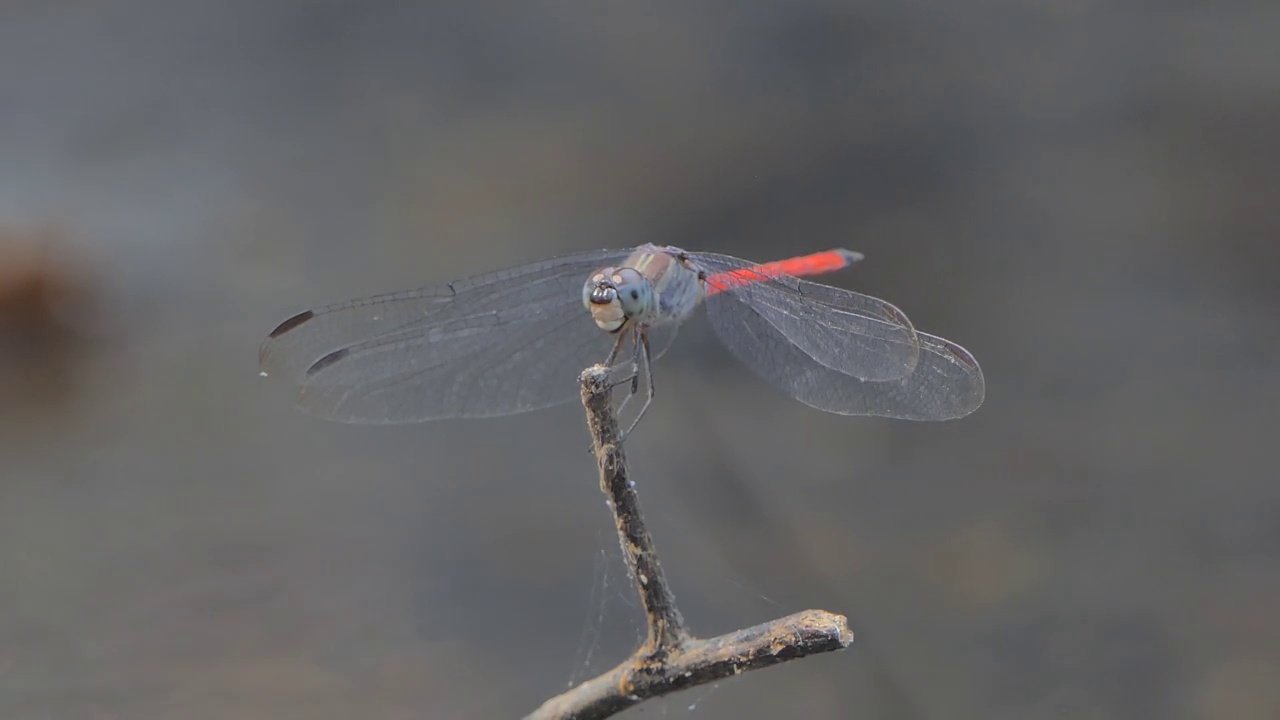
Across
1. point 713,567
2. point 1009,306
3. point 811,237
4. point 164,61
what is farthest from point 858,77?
point 164,61

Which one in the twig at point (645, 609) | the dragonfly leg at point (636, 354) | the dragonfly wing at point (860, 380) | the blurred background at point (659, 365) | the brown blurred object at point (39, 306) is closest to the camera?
the twig at point (645, 609)

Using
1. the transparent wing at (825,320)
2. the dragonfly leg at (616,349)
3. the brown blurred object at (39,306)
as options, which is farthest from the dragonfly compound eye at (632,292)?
the brown blurred object at (39,306)

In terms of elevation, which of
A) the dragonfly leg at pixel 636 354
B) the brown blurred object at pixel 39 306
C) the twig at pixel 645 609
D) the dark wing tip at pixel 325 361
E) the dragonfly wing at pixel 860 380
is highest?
the brown blurred object at pixel 39 306

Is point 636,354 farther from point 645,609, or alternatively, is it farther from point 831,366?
point 645,609

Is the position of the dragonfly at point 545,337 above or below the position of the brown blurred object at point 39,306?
below

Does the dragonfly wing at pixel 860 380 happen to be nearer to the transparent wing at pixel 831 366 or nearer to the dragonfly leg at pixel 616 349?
the transparent wing at pixel 831 366

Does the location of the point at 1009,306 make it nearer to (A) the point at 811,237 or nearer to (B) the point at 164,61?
(A) the point at 811,237
